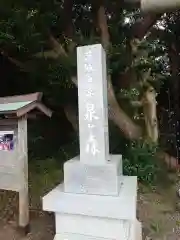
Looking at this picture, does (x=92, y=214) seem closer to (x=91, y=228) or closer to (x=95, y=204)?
(x=95, y=204)

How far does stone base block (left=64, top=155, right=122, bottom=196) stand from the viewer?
8.67 ft

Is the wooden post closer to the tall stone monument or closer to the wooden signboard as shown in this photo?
the wooden signboard

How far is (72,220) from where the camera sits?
2.69m

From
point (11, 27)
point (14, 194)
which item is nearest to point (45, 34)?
point (11, 27)

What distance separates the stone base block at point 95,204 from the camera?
8.00 feet

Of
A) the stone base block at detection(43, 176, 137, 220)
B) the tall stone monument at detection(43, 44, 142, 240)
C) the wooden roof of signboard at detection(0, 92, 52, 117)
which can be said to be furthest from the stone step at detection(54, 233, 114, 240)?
the wooden roof of signboard at detection(0, 92, 52, 117)

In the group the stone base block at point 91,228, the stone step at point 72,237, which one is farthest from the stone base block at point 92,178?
the stone step at point 72,237

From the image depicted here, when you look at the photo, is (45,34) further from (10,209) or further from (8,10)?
(10,209)

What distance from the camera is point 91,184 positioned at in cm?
270

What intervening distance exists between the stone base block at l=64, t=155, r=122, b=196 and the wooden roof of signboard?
0.94 metres

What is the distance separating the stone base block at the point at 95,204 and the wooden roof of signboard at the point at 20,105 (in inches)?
42.5

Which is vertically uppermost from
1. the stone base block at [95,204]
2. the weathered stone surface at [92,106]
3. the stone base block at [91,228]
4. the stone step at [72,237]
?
the weathered stone surface at [92,106]

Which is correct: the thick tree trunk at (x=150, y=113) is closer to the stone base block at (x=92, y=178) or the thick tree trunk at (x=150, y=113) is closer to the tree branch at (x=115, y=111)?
the tree branch at (x=115, y=111)

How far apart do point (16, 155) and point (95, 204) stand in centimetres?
128
